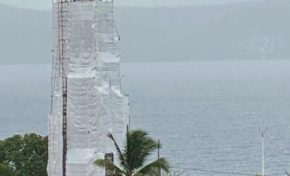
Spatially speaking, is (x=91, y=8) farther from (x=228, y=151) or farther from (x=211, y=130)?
(x=211, y=130)

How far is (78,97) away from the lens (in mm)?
36375

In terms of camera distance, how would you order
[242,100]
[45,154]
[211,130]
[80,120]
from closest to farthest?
[80,120]
[45,154]
[211,130]
[242,100]

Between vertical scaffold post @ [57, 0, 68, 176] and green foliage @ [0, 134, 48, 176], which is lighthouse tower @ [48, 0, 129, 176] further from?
green foliage @ [0, 134, 48, 176]

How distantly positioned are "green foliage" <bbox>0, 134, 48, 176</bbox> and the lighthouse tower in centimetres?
587

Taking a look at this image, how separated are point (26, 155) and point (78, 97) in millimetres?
8590

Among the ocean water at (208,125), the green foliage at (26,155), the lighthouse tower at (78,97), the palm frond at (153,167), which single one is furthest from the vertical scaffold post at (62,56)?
the ocean water at (208,125)

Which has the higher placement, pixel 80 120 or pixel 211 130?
pixel 211 130

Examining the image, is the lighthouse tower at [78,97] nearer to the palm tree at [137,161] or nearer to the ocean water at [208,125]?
the palm tree at [137,161]

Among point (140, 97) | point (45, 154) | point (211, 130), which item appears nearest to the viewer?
point (45, 154)

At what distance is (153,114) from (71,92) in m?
108

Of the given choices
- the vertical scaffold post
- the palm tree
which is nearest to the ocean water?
the vertical scaffold post

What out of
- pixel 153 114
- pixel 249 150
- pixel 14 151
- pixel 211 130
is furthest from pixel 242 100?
pixel 14 151

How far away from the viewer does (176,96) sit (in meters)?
191

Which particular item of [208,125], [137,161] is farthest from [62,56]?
[208,125]
